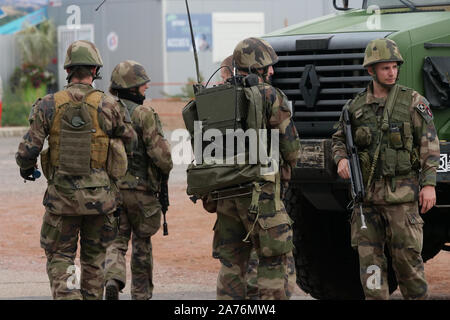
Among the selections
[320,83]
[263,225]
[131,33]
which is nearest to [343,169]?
[263,225]

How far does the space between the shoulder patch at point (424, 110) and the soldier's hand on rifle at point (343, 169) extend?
551 millimetres

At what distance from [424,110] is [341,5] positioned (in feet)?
8.46

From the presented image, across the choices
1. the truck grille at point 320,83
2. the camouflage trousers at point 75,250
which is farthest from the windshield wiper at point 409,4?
the camouflage trousers at point 75,250

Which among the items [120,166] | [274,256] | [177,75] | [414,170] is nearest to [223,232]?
[274,256]

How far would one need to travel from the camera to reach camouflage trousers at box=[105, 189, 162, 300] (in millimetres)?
7723

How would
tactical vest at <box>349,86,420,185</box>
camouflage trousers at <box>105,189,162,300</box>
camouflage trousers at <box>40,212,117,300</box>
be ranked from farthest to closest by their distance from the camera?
camouflage trousers at <box>105,189,162,300</box>
camouflage trousers at <box>40,212,117,300</box>
tactical vest at <box>349,86,420,185</box>

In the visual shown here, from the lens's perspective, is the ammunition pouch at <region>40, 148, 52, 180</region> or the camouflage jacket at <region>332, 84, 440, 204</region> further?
the ammunition pouch at <region>40, 148, 52, 180</region>

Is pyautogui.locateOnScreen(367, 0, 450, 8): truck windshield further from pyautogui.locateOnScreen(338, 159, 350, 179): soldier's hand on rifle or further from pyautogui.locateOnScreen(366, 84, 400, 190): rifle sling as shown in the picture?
pyautogui.locateOnScreen(338, 159, 350, 179): soldier's hand on rifle

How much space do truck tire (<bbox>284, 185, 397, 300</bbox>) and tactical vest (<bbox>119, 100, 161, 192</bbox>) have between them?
3.18ft

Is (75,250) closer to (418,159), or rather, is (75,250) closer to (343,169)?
(343,169)

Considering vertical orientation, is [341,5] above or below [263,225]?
above

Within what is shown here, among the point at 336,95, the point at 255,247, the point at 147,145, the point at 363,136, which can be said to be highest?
the point at 336,95

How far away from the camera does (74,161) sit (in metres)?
6.71

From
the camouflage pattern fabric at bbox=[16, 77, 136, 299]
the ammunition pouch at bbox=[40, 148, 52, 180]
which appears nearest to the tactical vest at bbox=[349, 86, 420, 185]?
the camouflage pattern fabric at bbox=[16, 77, 136, 299]
